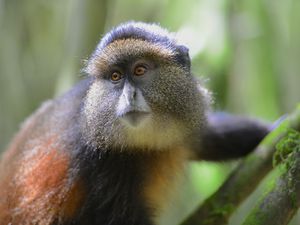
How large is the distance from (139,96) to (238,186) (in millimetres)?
965

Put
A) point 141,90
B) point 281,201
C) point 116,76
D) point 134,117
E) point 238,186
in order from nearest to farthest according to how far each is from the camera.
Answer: point 281,201 < point 134,117 < point 141,90 < point 116,76 < point 238,186

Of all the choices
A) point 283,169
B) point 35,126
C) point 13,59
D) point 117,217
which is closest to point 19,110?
point 13,59

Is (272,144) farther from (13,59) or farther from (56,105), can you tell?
(13,59)

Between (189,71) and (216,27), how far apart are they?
71.7 inches

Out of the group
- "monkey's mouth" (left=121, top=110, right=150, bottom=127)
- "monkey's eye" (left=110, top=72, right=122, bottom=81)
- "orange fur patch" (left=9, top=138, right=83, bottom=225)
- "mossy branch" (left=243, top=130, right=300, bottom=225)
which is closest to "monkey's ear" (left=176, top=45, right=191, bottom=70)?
"monkey's eye" (left=110, top=72, right=122, bottom=81)

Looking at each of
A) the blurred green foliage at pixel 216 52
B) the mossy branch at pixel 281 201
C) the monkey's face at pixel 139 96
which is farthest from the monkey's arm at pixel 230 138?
the mossy branch at pixel 281 201

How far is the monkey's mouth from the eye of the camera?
134 inches

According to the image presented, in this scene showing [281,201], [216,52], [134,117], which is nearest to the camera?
[281,201]

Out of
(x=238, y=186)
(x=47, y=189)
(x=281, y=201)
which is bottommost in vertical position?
(x=281, y=201)

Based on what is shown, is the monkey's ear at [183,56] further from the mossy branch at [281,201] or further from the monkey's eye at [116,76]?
the mossy branch at [281,201]

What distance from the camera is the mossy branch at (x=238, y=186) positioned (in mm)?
3805

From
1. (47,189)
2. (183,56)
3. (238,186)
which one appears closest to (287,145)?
(238,186)

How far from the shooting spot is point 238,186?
380 cm

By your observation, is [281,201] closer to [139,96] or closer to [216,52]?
[139,96]
